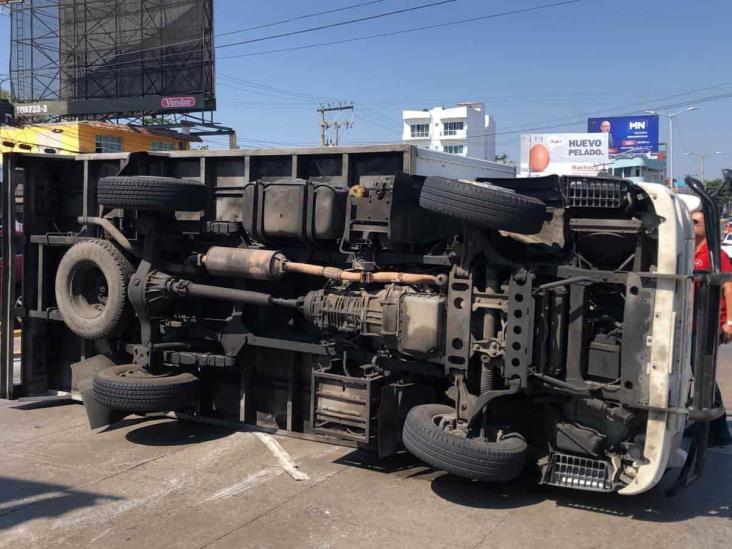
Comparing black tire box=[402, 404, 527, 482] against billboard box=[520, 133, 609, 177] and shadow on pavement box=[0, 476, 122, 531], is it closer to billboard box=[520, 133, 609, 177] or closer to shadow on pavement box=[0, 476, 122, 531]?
shadow on pavement box=[0, 476, 122, 531]

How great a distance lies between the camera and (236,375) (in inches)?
253

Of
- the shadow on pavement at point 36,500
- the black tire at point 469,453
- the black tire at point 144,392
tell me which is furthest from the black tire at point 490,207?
the shadow on pavement at point 36,500

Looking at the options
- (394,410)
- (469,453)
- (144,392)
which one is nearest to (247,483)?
(394,410)

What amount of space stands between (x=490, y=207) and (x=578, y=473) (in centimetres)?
172

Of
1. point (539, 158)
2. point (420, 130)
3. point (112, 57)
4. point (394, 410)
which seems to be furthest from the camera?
point (420, 130)

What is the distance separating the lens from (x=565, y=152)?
4209cm

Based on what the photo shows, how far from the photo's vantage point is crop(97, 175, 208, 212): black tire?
18.9 ft

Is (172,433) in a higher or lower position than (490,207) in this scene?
lower

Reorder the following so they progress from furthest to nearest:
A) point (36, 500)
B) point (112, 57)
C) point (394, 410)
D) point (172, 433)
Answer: point (112, 57) → point (172, 433) → point (394, 410) → point (36, 500)

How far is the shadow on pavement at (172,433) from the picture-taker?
19.6 feet

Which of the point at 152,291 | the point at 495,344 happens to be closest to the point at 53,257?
the point at 152,291

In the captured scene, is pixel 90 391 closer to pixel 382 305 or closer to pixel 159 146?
pixel 382 305

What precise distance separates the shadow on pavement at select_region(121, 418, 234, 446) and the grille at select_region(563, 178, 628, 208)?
11.5 ft

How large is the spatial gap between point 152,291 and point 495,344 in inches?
119
